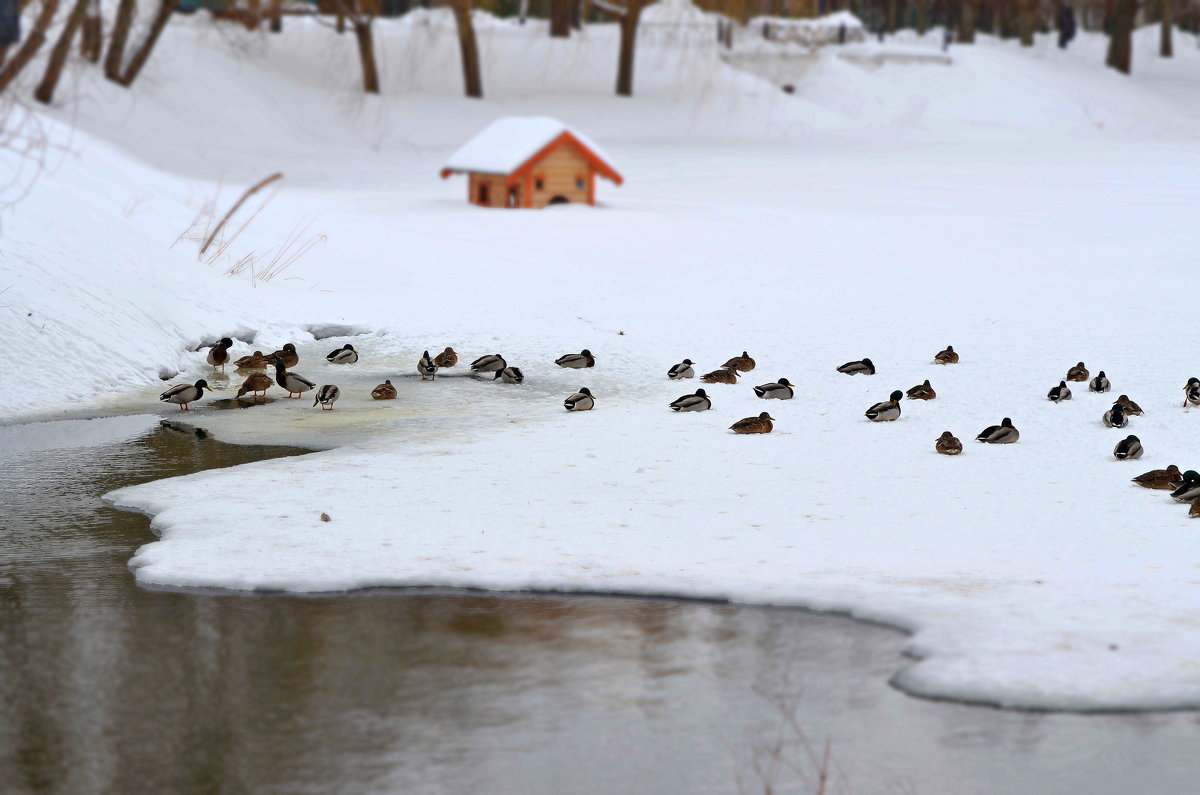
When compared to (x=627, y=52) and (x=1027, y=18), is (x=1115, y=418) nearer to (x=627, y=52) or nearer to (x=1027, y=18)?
(x=627, y=52)

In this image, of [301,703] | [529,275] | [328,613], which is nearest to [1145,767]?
[301,703]

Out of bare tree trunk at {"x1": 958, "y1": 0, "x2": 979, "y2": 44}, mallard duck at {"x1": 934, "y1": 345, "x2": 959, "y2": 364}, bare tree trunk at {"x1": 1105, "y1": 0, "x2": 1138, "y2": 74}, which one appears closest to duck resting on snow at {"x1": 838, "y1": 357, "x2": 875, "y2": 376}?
mallard duck at {"x1": 934, "y1": 345, "x2": 959, "y2": 364}

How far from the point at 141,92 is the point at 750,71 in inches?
750

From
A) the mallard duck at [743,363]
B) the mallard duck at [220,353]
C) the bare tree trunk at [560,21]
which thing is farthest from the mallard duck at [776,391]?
the bare tree trunk at [560,21]

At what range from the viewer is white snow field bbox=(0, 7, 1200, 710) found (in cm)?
816

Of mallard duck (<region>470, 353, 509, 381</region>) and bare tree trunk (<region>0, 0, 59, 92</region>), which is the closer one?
bare tree trunk (<region>0, 0, 59, 92</region>)

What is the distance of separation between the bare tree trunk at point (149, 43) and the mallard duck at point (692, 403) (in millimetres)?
23730

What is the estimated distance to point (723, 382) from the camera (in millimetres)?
14086

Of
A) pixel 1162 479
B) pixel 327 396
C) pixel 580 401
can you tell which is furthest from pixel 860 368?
pixel 327 396

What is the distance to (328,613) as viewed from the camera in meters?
7.70

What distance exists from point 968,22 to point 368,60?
25866 mm

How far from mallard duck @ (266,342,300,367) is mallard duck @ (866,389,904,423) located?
5.69 metres

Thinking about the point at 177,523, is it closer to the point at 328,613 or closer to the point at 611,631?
the point at 328,613

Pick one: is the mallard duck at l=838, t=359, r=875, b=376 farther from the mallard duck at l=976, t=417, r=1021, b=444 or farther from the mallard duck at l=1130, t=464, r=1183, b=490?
the mallard duck at l=1130, t=464, r=1183, b=490
